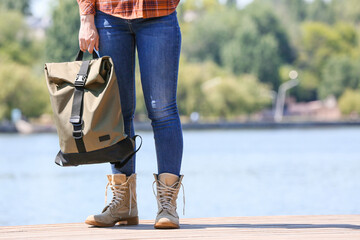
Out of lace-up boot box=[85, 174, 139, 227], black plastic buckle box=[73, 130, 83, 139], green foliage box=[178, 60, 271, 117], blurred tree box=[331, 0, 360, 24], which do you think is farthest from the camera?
blurred tree box=[331, 0, 360, 24]

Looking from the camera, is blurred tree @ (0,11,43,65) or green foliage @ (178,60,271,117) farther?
blurred tree @ (0,11,43,65)

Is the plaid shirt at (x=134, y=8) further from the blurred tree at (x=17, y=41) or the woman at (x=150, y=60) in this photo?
the blurred tree at (x=17, y=41)

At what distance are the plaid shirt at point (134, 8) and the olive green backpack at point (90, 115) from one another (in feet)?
0.58

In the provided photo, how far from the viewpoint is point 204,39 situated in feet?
210

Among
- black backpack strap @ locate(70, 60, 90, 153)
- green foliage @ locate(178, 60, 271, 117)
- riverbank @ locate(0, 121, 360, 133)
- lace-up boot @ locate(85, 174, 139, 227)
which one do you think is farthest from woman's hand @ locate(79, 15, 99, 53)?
green foliage @ locate(178, 60, 271, 117)

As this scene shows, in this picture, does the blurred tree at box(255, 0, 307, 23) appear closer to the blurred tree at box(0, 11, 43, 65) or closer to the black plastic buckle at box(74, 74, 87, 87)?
Answer: the blurred tree at box(0, 11, 43, 65)

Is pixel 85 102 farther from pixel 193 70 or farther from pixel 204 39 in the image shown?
pixel 204 39

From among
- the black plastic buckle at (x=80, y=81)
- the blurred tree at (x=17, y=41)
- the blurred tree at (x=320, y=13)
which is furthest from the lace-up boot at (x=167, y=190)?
the blurred tree at (x=320, y=13)

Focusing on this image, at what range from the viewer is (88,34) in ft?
8.68

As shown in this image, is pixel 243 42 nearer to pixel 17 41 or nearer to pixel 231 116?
pixel 231 116

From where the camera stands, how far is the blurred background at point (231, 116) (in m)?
9.41

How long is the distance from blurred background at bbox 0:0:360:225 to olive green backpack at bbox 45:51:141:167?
4352mm

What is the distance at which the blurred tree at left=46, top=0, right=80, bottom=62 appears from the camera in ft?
145

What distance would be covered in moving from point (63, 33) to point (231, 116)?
11.8 metres
